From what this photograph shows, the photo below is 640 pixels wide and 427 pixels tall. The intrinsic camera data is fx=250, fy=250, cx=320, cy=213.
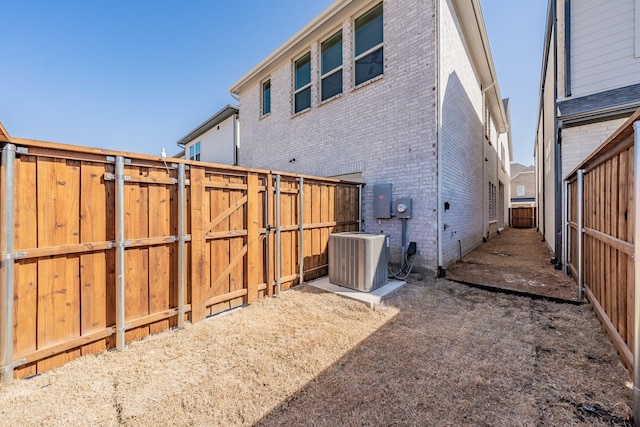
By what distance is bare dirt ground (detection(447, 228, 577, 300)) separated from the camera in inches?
172

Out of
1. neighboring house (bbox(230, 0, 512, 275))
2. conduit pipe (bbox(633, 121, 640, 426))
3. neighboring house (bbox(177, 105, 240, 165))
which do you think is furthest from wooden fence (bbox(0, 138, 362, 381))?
neighboring house (bbox(177, 105, 240, 165))

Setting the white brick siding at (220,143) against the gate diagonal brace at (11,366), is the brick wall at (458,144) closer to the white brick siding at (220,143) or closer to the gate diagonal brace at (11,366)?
the gate diagonal brace at (11,366)

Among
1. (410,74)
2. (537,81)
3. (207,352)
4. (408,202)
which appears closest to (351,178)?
(408,202)

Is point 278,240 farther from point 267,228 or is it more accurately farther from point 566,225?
point 566,225

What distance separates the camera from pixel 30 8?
582 centimetres

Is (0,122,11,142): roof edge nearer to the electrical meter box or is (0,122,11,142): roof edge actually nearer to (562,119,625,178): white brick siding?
the electrical meter box

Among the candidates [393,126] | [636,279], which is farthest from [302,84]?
[636,279]

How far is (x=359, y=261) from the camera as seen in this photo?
4.29 metres

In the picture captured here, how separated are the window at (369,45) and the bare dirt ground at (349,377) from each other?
5737 mm

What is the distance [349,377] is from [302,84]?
816 centimetres

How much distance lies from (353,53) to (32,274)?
7230mm

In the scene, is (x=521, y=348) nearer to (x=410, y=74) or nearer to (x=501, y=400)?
(x=501, y=400)

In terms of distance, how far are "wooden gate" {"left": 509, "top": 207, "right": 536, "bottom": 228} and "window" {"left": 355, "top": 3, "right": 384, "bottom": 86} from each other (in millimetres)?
17317

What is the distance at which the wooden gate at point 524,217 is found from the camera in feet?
56.9
